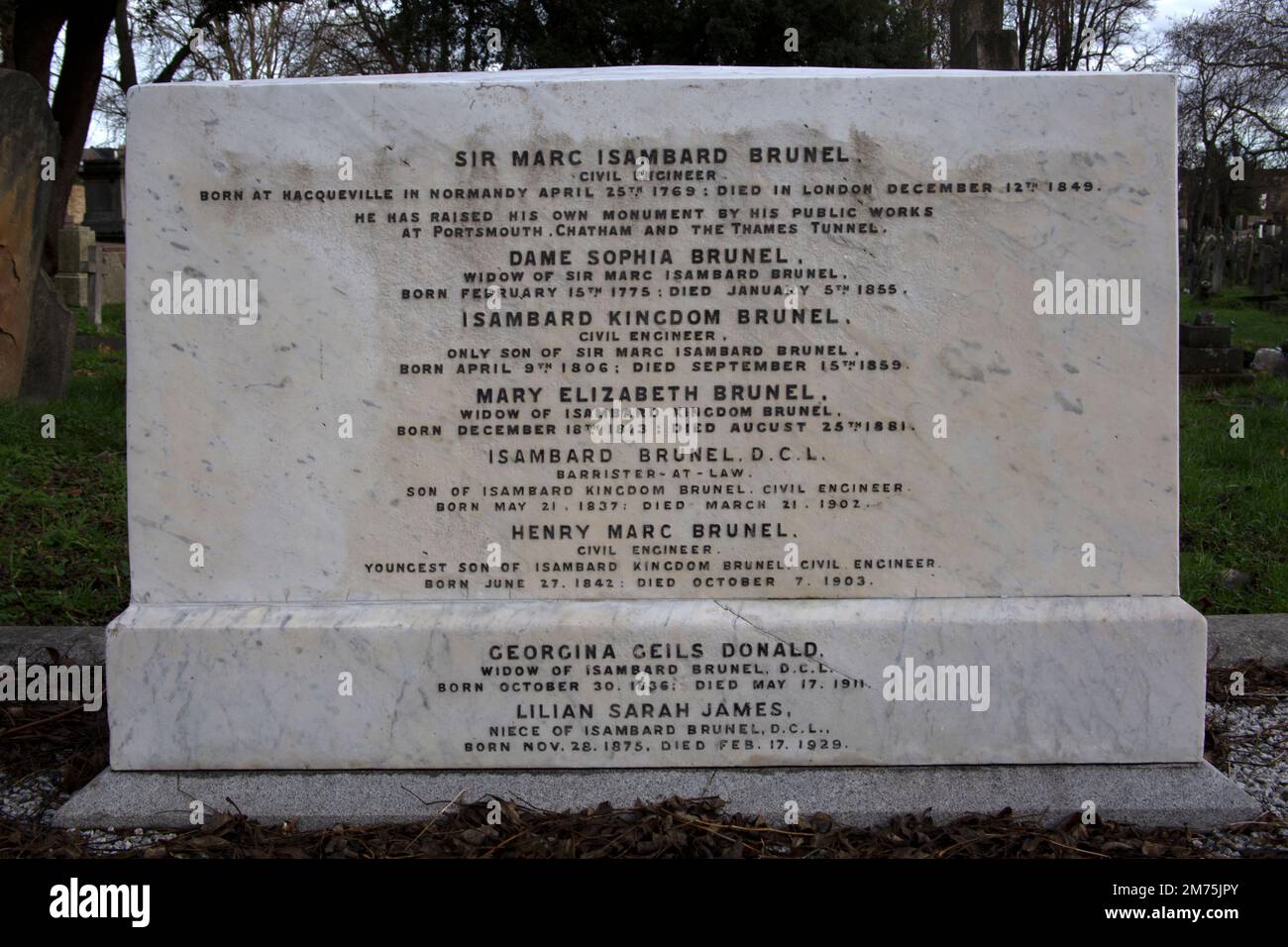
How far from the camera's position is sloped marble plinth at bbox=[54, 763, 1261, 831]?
3.49m

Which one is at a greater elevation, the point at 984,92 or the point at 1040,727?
the point at 984,92

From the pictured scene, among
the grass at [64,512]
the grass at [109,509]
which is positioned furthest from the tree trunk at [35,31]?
the grass at [64,512]

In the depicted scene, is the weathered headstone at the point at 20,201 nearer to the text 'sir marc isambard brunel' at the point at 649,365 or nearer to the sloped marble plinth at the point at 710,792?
the text 'sir marc isambard brunel' at the point at 649,365

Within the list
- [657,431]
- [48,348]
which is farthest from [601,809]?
[48,348]

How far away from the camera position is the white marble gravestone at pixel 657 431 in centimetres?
357

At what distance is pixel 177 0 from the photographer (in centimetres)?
1606

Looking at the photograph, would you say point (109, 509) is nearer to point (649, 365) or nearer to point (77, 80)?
point (649, 365)

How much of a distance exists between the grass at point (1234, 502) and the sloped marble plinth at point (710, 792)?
231cm

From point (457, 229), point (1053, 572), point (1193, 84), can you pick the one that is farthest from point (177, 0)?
point (1193, 84)

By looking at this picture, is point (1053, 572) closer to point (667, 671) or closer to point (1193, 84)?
point (667, 671)

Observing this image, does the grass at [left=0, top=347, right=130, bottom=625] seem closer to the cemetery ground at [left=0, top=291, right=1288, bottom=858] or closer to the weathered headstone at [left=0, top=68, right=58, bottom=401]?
the cemetery ground at [left=0, top=291, right=1288, bottom=858]

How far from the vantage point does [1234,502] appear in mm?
6926

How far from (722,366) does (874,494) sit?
62cm

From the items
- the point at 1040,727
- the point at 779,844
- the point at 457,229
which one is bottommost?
the point at 779,844
